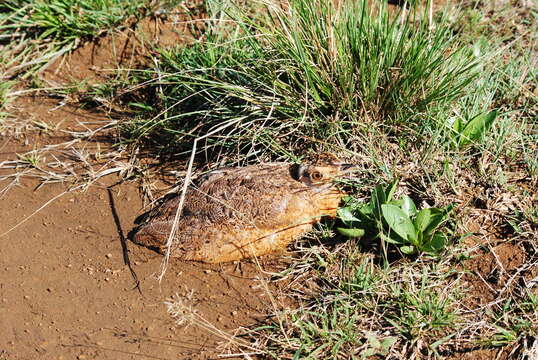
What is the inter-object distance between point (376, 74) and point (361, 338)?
1.55 metres

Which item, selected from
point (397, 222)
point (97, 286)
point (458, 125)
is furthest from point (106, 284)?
point (458, 125)

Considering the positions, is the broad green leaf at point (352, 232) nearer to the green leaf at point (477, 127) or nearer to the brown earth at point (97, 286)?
the brown earth at point (97, 286)

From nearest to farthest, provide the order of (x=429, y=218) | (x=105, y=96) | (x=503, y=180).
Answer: (x=429, y=218), (x=503, y=180), (x=105, y=96)

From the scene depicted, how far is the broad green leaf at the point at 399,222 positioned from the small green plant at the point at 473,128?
0.71 meters

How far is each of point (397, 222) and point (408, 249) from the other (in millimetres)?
162

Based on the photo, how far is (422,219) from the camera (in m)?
3.32

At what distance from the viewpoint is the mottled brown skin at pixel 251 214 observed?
11.5ft

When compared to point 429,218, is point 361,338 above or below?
below

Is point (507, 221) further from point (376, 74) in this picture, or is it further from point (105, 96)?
point (105, 96)

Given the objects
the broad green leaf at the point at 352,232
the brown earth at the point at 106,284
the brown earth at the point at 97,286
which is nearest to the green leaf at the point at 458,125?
the brown earth at the point at 106,284

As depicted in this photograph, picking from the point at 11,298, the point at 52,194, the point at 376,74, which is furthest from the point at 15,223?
the point at 376,74

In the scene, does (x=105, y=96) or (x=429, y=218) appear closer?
(x=429, y=218)

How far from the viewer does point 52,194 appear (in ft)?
13.3

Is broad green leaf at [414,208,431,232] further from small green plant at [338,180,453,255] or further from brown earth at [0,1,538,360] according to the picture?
brown earth at [0,1,538,360]
